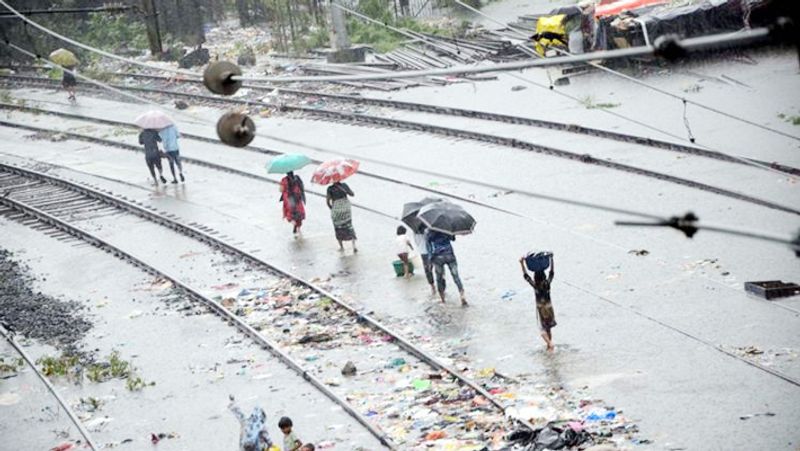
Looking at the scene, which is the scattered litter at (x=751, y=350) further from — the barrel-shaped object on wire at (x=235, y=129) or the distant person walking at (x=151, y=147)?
the distant person walking at (x=151, y=147)

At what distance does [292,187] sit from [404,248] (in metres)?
3.42

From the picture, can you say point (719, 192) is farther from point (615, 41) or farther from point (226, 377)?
point (615, 41)

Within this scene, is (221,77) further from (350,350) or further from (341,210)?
(341,210)

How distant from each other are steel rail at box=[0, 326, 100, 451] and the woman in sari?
17.0 ft

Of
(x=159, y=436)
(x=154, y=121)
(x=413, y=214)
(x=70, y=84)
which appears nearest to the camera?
(x=159, y=436)

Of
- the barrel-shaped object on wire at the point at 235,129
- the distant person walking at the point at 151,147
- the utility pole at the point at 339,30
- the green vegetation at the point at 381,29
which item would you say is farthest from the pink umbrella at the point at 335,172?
the green vegetation at the point at 381,29

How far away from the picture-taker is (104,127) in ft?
113

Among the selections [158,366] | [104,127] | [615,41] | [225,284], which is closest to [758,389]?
[158,366]

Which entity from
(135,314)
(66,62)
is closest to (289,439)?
(135,314)

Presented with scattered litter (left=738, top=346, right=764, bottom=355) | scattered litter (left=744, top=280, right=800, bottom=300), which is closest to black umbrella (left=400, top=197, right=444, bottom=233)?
scattered litter (left=744, top=280, right=800, bottom=300)

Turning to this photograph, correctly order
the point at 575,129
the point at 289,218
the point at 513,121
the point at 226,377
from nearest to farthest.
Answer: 1. the point at 226,377
2. the point at 289,218
3. the point at 575,129
4. the point at 513,121

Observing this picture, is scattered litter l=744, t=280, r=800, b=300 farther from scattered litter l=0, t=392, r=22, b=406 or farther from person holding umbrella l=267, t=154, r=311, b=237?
scattered litter l=0, t=392, r=22, b=406

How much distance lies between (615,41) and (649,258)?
1534cm

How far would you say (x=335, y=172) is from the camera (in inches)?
755
